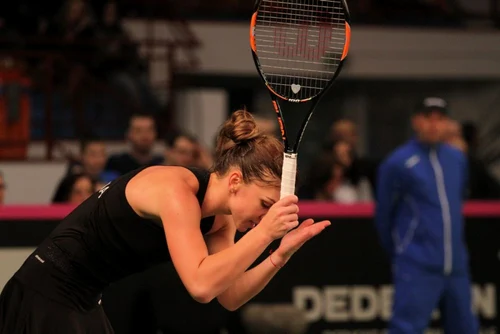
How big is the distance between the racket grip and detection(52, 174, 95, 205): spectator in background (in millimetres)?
3686

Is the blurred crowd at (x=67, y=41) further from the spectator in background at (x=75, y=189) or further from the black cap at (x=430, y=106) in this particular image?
the black cap at (x=430, y=106)

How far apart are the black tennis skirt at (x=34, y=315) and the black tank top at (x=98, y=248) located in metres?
0.03

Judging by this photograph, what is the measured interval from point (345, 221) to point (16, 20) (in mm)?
5481

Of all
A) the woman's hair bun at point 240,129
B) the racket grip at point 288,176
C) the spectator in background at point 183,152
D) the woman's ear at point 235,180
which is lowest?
the spectator in background at point 183,152

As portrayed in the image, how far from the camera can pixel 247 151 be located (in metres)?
3.58

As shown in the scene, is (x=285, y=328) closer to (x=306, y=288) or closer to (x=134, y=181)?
(x=306, y=288)

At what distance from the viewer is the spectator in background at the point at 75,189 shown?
23.0 feet

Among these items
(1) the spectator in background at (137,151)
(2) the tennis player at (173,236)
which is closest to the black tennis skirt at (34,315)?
(2) the tennis player at (173,236)

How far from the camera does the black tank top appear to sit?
3.64 metres

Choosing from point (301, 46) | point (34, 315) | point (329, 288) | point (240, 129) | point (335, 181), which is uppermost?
point (301, 46)

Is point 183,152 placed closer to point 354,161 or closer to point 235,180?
point 354,161

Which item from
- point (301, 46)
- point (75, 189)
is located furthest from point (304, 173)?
point (301, 46)

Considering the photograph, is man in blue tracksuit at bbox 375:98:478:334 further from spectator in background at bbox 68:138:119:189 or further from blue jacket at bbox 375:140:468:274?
spectator in background at bbox 68:138:119:189

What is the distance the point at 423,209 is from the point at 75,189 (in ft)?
7.89
